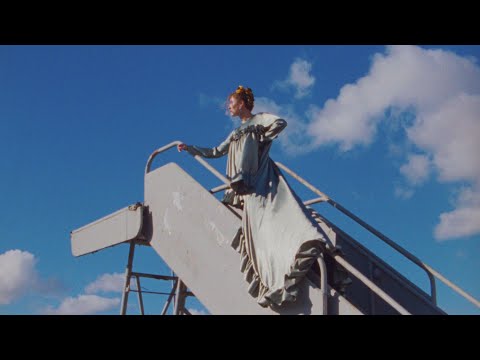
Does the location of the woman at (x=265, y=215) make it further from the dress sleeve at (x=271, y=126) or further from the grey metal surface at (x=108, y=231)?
the grey metal surface at (x=108, y=231)

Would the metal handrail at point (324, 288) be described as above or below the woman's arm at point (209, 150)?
below

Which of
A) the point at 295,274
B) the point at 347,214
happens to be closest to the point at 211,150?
the point at 347,214

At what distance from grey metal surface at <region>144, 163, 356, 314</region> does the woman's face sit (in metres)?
0.76

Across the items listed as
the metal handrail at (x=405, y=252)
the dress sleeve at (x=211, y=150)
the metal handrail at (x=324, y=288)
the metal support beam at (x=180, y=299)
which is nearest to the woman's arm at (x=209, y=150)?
the dress sleeve at (x=211, y=150)

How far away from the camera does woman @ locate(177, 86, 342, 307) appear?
4.46 meters

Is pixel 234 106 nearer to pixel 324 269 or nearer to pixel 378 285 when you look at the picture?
pixel 324 269

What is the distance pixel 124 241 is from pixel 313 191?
2.11 meters

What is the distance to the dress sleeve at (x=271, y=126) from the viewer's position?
16.8 ft

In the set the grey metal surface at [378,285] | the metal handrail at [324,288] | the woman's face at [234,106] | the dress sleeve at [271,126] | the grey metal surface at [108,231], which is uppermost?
the woman's face at [234,106]

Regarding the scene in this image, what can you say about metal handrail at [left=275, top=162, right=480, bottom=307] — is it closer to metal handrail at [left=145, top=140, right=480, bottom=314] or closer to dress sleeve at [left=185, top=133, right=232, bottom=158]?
metal handrail at [left=145, top=140, right=480, bottom=314]

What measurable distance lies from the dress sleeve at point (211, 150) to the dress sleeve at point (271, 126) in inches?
16.0

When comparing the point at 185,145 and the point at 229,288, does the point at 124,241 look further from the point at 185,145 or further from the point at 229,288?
the point at 229,288
